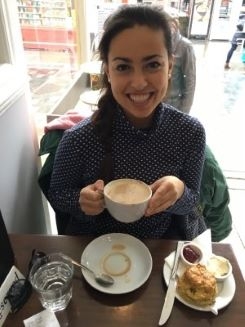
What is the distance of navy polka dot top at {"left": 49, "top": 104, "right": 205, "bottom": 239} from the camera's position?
3.10 feet

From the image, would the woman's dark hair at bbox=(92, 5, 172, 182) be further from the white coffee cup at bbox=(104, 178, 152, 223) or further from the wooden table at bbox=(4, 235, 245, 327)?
the wooden table at bbox=(4, 235, 245, 327)

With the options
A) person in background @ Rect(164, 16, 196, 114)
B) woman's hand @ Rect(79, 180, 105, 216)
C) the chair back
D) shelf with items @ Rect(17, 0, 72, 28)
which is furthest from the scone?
shelf with items @ Rect(17, 0, 72, 28)

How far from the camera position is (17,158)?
1.08m

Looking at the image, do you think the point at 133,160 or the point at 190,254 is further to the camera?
the point at 133,160

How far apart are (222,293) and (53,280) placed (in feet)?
1.28

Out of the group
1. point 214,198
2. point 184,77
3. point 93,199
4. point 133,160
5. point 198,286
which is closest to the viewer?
point 198,286

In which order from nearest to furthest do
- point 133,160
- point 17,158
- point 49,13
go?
point 133,160 → point 17,158 → point 49,13

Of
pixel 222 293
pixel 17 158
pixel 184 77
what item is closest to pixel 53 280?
pixel 222 293

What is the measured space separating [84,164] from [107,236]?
0.25 metres

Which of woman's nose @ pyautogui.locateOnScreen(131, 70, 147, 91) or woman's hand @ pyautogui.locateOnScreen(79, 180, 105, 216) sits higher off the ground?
woman's nose @ pyautogui.locateOnScreen(131, 70, 147, 91)

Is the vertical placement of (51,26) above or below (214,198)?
above

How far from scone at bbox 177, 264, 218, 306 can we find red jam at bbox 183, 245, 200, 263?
0.06 m

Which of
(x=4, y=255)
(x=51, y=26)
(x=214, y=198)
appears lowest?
(x=214, y=198)

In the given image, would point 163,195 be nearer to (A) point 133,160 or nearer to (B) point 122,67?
(A) point 133,160
